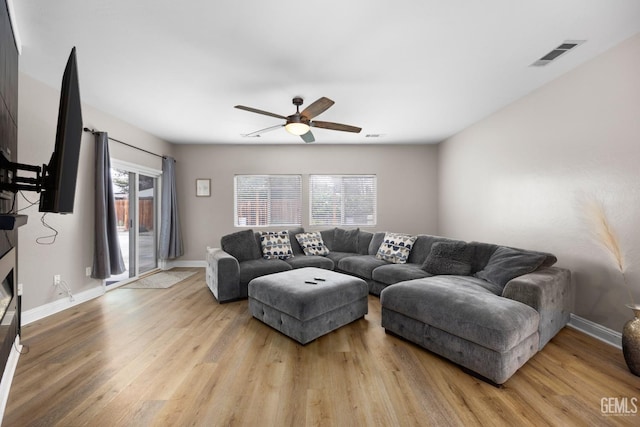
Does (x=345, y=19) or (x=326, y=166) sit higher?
(x=345, y=19)

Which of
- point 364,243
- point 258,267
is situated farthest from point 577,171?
point 258,267

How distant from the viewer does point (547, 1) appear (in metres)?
1.75

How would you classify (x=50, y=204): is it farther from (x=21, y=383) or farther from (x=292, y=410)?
(x=292, y=410)

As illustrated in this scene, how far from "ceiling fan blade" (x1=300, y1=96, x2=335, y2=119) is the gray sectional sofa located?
196 centimetres

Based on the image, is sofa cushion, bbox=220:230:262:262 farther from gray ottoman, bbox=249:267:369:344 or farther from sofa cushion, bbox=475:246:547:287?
sofa cushion, bbox=475:246:547:287

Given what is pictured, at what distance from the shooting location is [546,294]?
80.6 inches

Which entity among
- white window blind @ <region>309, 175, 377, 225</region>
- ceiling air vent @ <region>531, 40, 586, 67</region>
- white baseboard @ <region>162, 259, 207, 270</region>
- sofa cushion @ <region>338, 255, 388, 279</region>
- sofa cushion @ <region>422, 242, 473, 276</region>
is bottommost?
white baseboard @ <region>162, 259, 207, 270</region>

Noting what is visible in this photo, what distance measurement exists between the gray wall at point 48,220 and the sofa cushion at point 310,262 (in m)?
2.75

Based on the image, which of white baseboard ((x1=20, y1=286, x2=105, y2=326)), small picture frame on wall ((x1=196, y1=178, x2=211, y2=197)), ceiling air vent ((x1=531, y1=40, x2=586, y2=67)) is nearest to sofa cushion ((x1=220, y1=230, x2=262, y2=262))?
white baseboard ((x1=20, y1=286, x2=105, y2=326))

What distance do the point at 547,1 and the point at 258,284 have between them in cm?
333

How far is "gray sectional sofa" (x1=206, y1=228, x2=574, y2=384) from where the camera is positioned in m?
1.77

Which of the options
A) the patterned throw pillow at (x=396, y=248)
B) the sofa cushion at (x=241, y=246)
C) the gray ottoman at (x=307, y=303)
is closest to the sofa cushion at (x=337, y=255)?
the patterned throw pillow at (x=396, y=248)

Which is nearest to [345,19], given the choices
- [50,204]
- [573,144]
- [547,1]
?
[547,1]

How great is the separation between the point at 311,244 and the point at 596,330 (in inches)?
140
